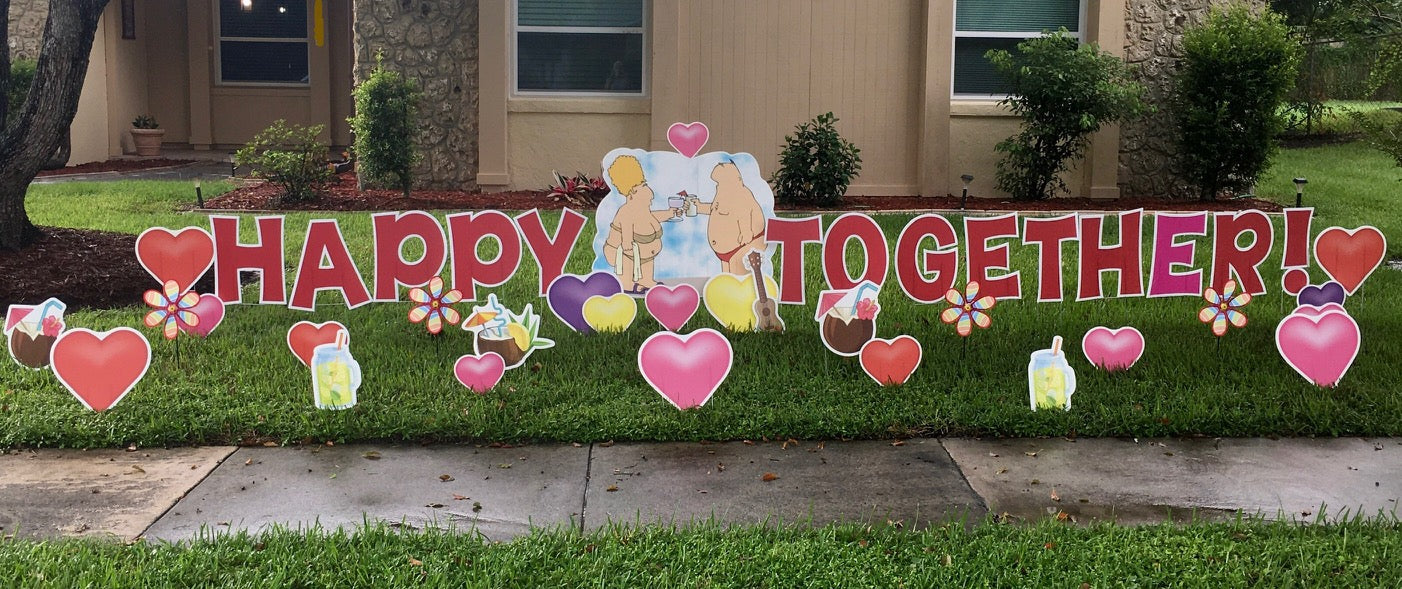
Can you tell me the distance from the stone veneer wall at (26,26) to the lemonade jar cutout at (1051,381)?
14749mm

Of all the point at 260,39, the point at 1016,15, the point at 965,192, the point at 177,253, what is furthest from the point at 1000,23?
the point at 260,39

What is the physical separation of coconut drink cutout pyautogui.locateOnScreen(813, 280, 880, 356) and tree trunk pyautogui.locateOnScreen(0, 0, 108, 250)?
18.5ft

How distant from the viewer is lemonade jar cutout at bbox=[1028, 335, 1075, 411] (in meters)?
→ 5.44

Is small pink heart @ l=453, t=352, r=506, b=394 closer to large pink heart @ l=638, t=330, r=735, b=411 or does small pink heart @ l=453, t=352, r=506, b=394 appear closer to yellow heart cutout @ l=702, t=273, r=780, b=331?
large pink heart @ l=638, t=330, r=735, b=411

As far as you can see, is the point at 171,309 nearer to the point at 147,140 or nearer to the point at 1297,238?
the point at 1297,238

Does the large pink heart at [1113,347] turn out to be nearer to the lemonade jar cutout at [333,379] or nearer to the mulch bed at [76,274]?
the lemonade jar cutout at [333,379]

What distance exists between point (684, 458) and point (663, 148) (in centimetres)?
776

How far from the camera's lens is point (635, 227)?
653 centimetres

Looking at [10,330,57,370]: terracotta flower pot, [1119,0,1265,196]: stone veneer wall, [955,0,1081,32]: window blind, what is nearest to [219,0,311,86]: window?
[955,0,1081,32]: window blind

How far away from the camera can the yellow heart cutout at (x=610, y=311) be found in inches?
257

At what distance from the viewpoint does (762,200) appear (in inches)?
255

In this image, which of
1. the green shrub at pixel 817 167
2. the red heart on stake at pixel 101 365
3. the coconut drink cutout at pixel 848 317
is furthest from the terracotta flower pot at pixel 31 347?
the green shrub at pixel 817 167

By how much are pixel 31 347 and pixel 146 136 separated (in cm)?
1315

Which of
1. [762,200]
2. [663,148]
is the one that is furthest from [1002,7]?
[762,200]
